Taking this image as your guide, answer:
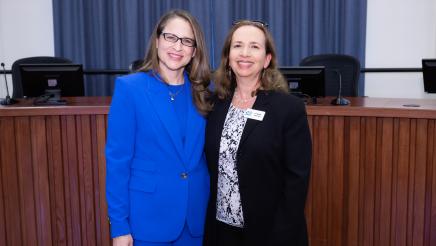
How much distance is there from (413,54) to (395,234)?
324 centimetres

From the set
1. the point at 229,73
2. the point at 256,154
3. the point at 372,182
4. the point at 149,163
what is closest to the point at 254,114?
the point at 256,154

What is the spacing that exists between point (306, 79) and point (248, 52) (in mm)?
1319

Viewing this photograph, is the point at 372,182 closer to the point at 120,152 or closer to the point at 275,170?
the point at 275,170

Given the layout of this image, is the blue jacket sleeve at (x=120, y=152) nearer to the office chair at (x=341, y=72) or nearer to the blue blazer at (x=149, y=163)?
the blue blazer at (x=149, y=163)

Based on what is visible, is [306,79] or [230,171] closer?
[230,171]

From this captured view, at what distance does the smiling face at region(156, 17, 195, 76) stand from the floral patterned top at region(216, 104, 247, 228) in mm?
259

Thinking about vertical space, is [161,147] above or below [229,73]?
below

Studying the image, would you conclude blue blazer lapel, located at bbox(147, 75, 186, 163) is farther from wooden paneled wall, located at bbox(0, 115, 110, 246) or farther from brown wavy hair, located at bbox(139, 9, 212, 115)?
wooden paneled wall, located at bbox(0, 115, 110, 246)

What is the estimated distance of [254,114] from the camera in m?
1.58

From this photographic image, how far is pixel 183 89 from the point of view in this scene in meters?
1.68

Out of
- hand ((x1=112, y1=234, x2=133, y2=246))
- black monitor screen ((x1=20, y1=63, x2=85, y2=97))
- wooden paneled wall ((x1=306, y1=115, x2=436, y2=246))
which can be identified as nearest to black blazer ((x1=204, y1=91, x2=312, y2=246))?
hand ((x1=112, y1=234, x2=133, y2=246))

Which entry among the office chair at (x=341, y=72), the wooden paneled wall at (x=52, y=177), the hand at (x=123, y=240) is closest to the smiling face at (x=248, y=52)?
the hand at (x=123, y=240)

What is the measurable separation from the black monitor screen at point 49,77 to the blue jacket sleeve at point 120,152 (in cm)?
157

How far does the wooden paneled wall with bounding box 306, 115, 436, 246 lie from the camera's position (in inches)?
89.9
